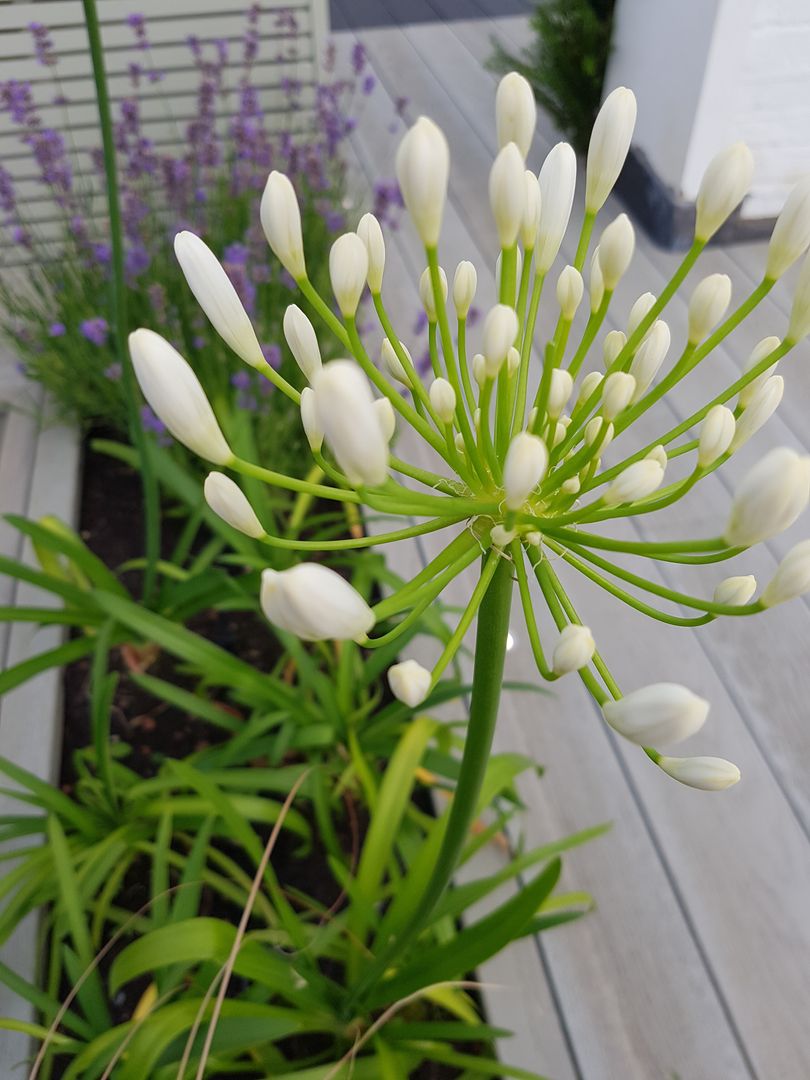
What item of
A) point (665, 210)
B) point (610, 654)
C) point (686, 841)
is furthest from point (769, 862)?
point (665, 210)

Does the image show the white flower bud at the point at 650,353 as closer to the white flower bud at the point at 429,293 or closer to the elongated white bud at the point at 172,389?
the white flower bud at the point at 429,293

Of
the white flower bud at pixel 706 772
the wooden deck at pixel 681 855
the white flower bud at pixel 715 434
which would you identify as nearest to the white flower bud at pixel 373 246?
the white flower bud at pixel 715 434

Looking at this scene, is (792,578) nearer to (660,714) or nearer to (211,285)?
(660,714)

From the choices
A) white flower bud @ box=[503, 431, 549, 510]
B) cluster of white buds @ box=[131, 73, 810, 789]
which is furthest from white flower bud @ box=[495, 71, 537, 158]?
white flower bud @ box=[503, 431, 549, 510]

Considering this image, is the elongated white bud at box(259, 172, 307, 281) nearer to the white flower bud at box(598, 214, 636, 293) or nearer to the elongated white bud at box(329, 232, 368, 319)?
the elongated white bud at box(329, 232, 368, 319)

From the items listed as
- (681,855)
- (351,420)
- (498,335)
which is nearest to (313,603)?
(351,420)

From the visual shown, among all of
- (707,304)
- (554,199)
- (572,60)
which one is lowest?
(707,304)
